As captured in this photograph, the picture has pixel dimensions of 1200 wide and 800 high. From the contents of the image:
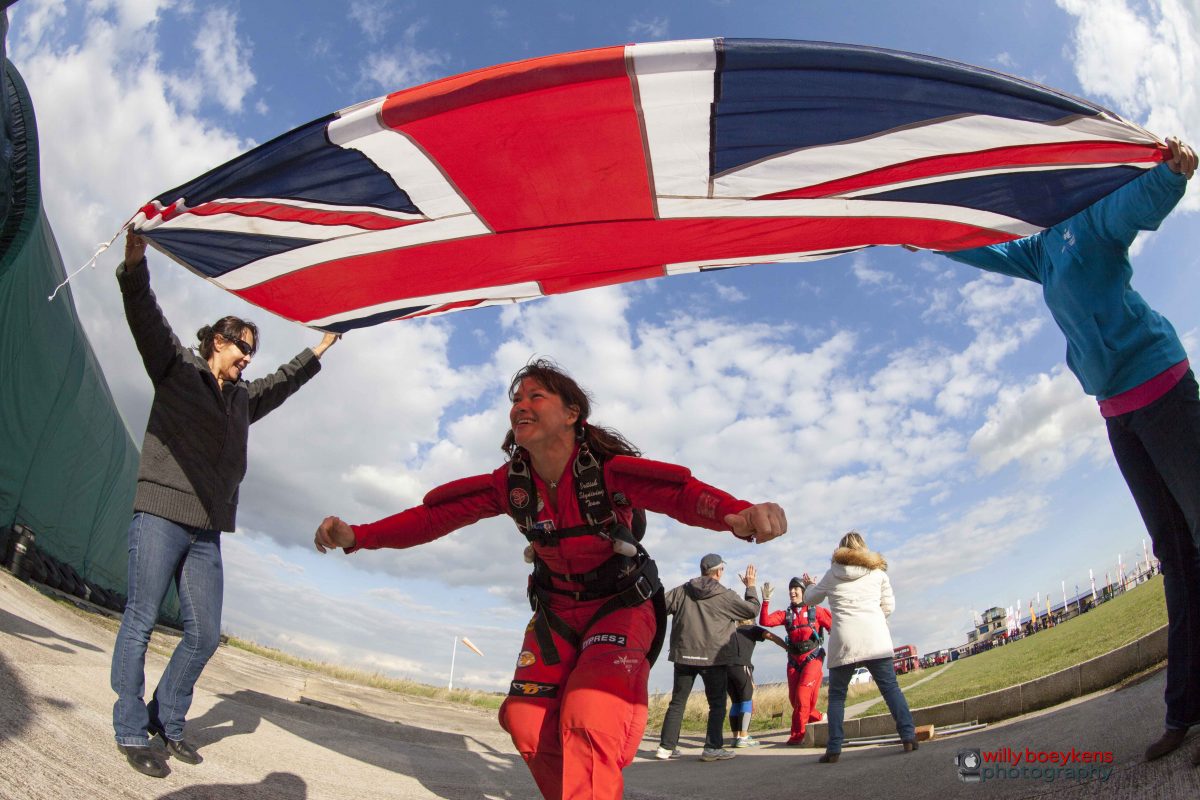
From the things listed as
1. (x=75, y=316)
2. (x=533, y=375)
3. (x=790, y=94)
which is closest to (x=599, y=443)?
(x=533, y=375)

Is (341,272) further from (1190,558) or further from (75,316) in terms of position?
(75,316)

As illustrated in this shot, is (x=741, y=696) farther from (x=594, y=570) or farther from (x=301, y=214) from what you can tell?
(x=301, y=214)

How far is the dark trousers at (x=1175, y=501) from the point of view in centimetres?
236

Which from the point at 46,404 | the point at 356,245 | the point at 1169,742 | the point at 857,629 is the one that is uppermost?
the point at 356,245

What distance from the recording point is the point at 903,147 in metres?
2.78

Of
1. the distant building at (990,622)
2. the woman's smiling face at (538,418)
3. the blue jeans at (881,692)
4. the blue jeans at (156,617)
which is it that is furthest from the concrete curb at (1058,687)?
the distant building at (990,622)

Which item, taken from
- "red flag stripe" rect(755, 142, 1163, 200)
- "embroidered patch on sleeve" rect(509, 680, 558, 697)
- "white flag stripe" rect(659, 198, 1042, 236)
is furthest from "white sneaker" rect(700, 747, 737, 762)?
"red flag stripe" rect(755, 142, 1163, 200)

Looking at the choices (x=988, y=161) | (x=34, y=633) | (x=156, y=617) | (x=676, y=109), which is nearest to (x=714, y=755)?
(x=156, y=617)

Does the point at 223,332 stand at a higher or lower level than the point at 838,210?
lower

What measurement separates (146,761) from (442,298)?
2825 mm

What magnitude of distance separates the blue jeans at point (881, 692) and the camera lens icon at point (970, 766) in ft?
2.89

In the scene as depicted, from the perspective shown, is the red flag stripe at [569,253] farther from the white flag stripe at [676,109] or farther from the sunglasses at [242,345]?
the sunglasses at [242,345]

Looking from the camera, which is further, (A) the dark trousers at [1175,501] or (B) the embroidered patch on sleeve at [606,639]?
(A) the dark trousers at [1175,501]

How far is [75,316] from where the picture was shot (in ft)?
25.7
